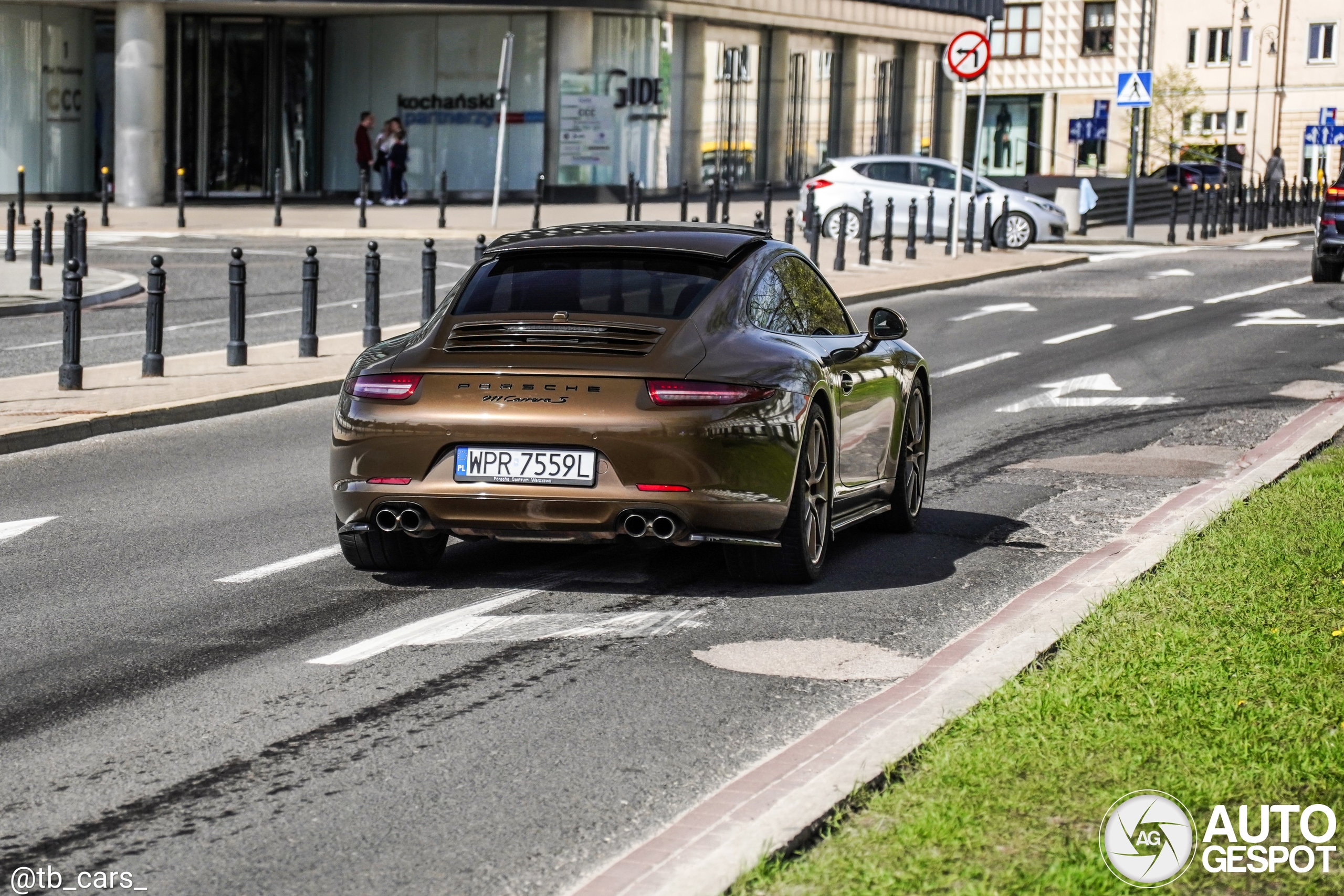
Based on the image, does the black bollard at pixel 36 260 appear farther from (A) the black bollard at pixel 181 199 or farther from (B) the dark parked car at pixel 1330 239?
(B) the dark parked car at pixel 1330 239

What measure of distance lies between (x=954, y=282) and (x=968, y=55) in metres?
4.21

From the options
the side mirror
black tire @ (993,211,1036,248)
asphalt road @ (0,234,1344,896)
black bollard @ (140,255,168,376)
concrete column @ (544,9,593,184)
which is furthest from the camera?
concrete column @ (544,9,593,184)

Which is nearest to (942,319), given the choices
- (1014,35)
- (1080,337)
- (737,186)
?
(1080,337)

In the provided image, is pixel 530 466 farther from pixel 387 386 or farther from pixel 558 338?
pixel 387 386

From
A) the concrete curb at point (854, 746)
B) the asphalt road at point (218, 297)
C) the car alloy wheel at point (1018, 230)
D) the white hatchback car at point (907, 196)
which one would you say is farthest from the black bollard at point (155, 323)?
the car alloy wheel at point (1018, 230)

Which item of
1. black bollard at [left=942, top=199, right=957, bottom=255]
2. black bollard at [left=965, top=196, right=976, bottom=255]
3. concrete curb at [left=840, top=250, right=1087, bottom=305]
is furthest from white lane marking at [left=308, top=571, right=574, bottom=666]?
black bollard at [left=965, top=196, right=976, bottom=255]

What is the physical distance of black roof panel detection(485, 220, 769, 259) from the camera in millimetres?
8156

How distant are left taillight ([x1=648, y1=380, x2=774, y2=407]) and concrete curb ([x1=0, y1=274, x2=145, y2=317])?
13.1 m

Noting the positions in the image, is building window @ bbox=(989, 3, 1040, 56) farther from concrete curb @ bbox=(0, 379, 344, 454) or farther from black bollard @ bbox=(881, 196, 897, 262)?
concrete curb @ bbox=(0, 379, 344, 454)

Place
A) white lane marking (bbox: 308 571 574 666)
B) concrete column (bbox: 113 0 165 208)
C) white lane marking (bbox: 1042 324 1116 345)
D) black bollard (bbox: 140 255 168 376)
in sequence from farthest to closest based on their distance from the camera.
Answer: concrete column (bbox: 113 0 165 208) < white lane marking (bbox: 1042 324 1116 345) < black bollard (bbox: 140 255 168 376) < white lane marking (bbox: 308 571 574 666)

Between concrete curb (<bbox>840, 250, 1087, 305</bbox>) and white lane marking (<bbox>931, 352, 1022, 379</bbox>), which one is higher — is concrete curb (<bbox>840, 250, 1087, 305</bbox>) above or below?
above

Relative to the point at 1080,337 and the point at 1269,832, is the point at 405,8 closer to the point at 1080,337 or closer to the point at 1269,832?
the point at 1080,337

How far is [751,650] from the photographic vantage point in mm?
6867

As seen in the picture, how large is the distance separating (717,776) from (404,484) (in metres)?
2.56
